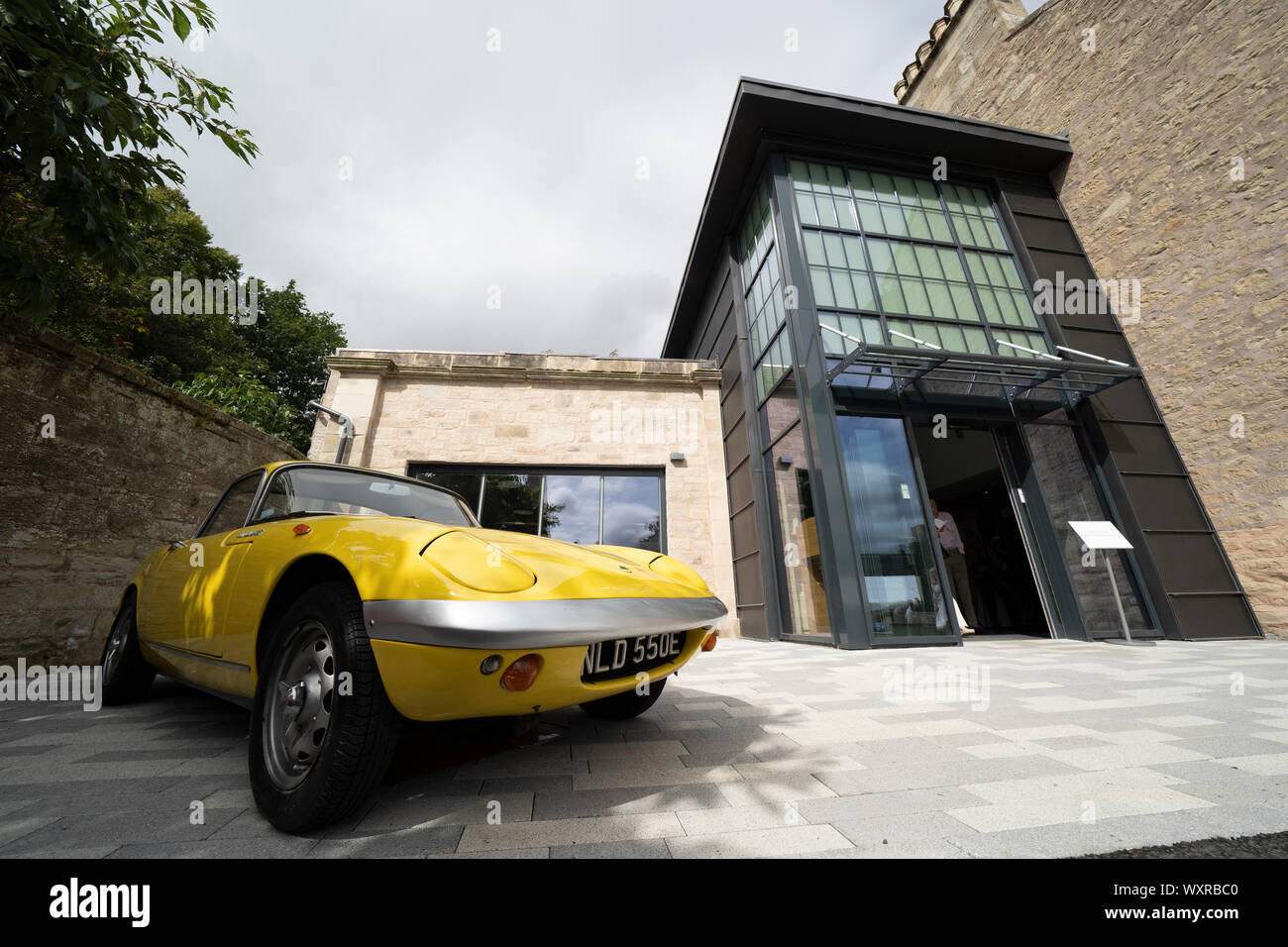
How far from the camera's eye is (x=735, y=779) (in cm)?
180

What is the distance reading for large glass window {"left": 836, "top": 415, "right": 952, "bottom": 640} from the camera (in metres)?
5.89

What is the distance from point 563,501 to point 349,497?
6488 mm

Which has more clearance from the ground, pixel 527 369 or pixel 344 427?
pixel 527 369

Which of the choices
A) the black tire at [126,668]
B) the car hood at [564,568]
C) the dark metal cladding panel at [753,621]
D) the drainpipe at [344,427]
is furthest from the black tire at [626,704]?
the drainpipe at [344,427]

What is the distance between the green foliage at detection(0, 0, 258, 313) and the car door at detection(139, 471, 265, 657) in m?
1.82

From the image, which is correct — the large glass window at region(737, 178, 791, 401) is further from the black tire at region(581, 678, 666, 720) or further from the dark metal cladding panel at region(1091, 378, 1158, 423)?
the black tire at region(581, 678, 666, 720)

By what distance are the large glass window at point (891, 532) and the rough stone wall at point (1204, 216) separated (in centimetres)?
444

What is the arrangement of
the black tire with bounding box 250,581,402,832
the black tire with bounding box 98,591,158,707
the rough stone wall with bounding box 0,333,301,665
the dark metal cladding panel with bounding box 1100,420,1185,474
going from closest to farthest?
the black tire with bounding box 250,581,402,832 < the black tire with bounding box 98,591,158,707 < the rough stone wall with bounding box 0,333,301,665 < the dark metal cladding panel with bounding box 1100,420,1185,474

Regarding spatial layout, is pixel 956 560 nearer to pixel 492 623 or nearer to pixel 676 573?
pixel 676 573

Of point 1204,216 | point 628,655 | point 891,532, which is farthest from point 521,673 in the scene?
point 1204,216

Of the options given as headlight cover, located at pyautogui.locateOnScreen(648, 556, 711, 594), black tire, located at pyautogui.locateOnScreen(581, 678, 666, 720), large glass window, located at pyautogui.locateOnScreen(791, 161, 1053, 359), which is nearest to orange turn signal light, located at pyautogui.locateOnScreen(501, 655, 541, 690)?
headlight cover, located at pyautogui.locateOnScreen(648, 556, 711, 594)
